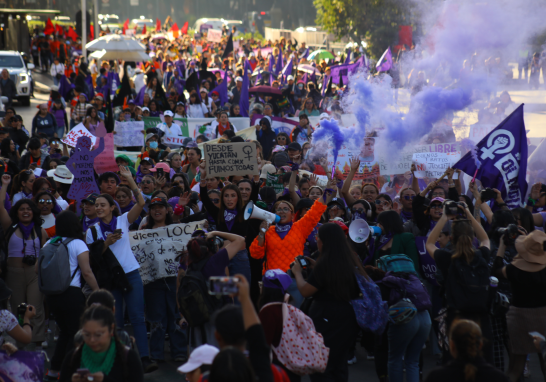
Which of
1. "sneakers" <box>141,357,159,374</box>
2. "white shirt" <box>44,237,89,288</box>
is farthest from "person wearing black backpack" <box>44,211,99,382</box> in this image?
"sneakers" <box>141,357,159,374</box>

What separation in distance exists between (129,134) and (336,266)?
1035 cm

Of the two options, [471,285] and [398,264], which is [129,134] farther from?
[471,285]

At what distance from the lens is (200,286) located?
17.0ft

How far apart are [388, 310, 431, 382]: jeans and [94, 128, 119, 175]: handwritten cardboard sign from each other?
5.05m

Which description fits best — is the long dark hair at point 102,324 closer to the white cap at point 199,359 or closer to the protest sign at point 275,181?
the white cap at point 199,359

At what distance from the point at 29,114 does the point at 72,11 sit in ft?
115

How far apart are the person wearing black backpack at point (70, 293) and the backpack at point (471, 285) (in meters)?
3.01

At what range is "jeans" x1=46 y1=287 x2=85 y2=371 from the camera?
5.52 metres

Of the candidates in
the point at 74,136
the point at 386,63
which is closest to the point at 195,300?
the point at 74,136

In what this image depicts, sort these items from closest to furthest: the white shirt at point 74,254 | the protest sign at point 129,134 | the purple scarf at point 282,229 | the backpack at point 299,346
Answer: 1. the backpack at point 299,346
2. the white shirt at point 74,254
3. the purple scarf at point 282,229
4. the protest sign at point 129,134

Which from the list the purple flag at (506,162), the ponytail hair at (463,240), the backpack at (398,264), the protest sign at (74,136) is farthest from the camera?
the protest sign at (74,136)

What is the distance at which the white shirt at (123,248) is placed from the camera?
19.3 ft

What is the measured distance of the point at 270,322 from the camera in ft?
13.6

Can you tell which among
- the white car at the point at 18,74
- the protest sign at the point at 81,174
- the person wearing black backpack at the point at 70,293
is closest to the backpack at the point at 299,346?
the person wearing black backpack at the point at 70,293
